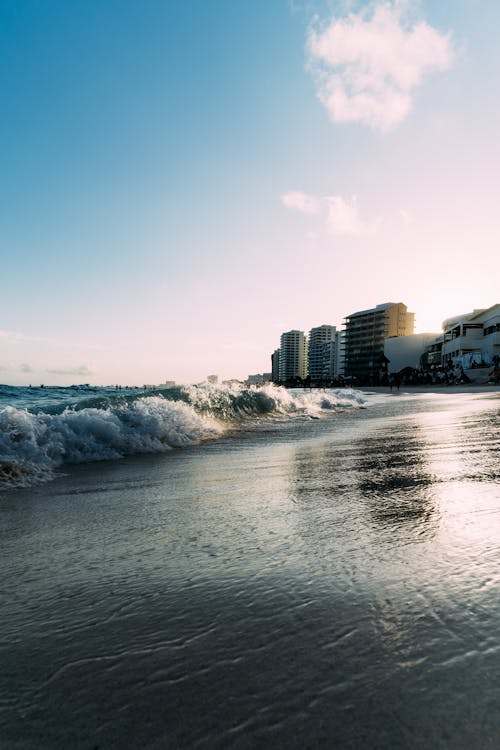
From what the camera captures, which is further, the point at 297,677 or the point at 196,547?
the point at 196,547

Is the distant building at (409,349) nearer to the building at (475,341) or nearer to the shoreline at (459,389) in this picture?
the building at (475,341)

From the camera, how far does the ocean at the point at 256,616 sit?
3.91 feet

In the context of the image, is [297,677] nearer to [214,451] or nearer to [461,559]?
[461,559]

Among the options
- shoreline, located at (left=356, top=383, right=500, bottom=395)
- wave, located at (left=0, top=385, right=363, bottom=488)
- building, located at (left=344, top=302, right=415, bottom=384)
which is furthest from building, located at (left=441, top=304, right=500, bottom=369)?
wave, located at (left=0, top=385, right=363, bottom=488)

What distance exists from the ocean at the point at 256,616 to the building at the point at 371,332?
141436 millimetres

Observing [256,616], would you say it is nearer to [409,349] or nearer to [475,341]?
[475,341]

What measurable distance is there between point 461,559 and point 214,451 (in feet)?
21.1

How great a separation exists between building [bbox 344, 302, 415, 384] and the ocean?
141 metres

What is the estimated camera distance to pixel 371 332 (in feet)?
482

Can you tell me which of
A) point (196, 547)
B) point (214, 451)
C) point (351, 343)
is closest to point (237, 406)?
point (214, 451)

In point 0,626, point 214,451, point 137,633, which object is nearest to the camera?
point 137,633

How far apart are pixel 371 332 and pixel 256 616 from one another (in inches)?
5971

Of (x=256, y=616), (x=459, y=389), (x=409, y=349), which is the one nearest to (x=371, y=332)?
(x=409, y=349)

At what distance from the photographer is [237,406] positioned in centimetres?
1756
